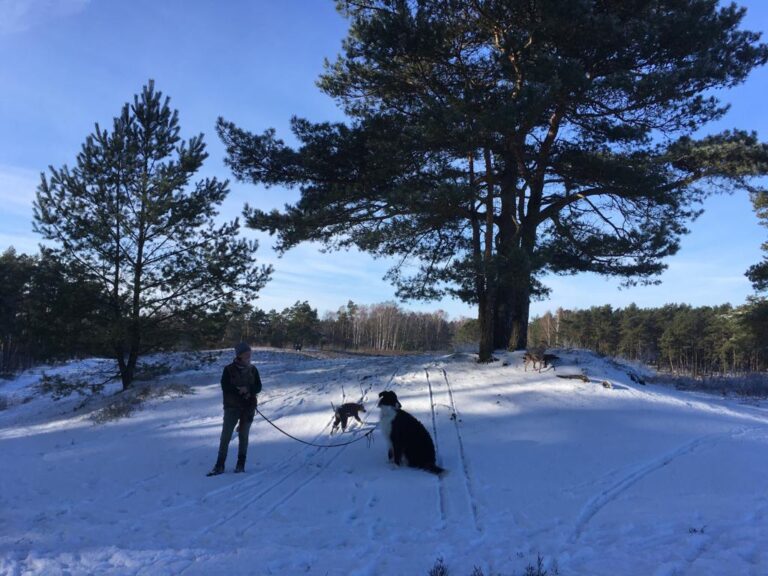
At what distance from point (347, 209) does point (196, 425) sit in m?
6.40

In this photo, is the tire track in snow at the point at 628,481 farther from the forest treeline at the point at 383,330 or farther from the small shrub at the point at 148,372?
the forest treeline at the point at 383,330

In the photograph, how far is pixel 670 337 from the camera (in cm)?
5403

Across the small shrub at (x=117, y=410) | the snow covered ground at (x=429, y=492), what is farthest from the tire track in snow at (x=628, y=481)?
the small shrub at (x=117, y=410)

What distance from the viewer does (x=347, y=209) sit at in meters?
13.0

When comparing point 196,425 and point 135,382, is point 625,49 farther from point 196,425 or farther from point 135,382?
point 135,382

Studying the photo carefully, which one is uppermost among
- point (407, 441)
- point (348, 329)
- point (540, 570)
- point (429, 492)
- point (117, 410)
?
point (348, 329)

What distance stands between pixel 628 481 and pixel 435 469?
2.28 m

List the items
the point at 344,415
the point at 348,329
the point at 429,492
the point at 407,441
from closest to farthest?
the point at 429,492
the point at 407,441
the point at 344,415
the point at 348,329

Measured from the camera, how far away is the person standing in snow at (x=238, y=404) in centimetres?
684

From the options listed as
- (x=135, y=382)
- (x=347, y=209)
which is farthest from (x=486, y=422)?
(x=135, y=382)

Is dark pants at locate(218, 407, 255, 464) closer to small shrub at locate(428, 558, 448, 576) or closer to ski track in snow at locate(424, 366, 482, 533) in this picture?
ski track in snow at locate(424, 366, 482, 533)

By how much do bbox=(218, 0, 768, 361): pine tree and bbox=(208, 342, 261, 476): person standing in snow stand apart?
5.53m

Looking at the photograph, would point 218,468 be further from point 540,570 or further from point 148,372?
point 148,372

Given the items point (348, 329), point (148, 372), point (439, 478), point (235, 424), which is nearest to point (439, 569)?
point (439, 478)
